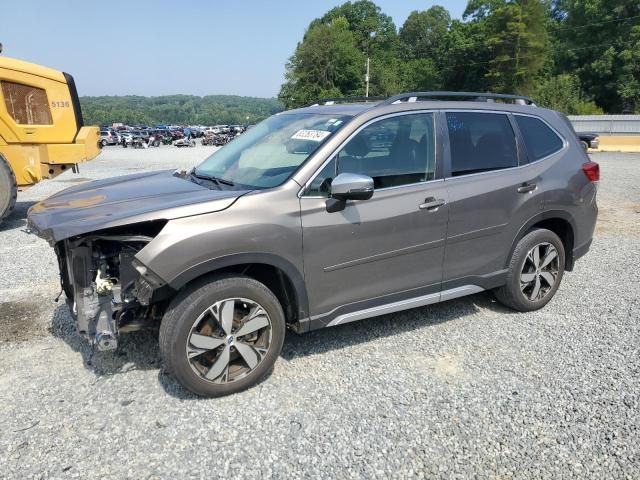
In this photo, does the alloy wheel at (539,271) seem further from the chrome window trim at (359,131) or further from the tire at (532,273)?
the chrome window trim at (359,131)

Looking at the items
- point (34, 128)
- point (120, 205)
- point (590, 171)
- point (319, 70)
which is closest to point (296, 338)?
point (120, 205)

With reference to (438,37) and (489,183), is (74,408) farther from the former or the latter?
(438,37)

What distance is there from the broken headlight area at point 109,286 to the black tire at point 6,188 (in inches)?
218

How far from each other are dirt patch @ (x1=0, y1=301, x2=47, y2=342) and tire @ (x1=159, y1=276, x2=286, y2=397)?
1797 mm

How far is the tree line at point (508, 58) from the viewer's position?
50.0 m

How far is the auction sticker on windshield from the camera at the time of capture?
140 inches

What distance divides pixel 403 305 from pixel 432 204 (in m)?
0.80

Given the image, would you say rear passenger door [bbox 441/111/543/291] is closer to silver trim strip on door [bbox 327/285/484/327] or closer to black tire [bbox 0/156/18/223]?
silver trim strip on door [bbox 327/285/484/327]

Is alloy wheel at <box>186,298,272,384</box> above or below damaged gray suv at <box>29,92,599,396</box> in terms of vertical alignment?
below

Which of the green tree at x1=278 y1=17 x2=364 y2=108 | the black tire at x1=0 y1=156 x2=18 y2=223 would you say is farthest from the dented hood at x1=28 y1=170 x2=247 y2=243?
the green tree at x1=278 y1=17 x2=364 y2=108

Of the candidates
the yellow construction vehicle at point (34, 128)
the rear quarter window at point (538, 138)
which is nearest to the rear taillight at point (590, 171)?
the rear quarter window at point (538, 138)

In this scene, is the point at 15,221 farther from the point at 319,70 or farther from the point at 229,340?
the point at 319,70

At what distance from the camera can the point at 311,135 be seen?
3.66 m

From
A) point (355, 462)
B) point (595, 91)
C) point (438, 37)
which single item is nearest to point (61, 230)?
point (355, 462)
